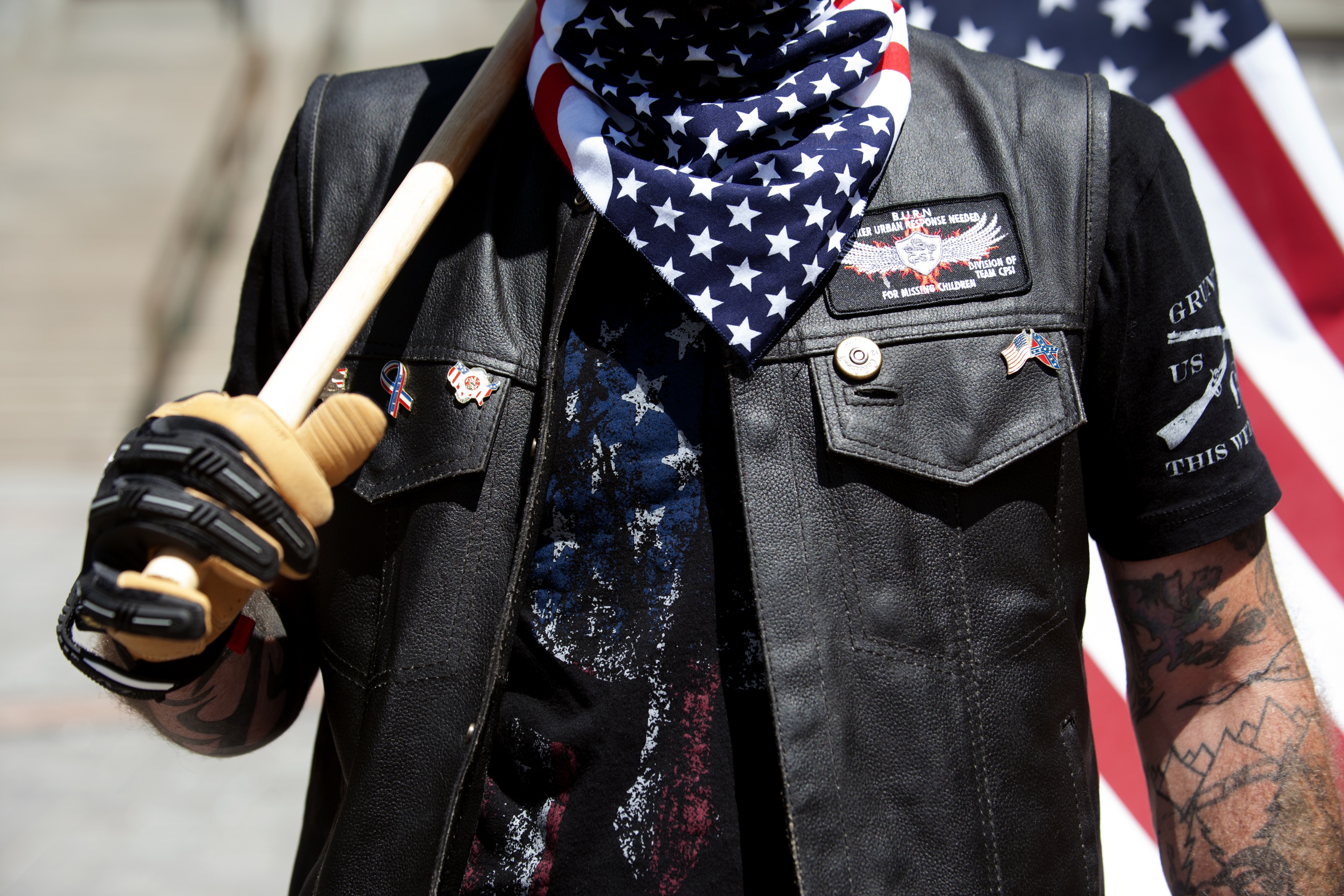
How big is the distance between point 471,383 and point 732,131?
0.50m

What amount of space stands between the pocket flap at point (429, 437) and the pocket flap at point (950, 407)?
459 mm

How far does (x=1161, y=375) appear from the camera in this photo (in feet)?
4.84

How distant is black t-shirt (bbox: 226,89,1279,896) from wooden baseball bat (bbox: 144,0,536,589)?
243 millimetres

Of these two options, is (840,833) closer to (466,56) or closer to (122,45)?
(466,56)

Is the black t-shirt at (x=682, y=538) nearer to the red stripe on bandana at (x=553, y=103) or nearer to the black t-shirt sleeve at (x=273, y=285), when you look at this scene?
the red stripe on bandana at (x=553, y=103)

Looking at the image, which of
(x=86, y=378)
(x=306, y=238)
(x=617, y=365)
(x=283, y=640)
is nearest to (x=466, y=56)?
(x=306, y=238)

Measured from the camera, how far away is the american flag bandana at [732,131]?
144 cm

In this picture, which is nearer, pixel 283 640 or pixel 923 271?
pixel 923 271

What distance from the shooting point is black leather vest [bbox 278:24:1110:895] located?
4.35ft

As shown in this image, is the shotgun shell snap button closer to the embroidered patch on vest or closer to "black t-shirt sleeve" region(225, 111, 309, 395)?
the embroidered patch on vest

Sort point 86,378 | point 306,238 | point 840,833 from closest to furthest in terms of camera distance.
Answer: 1. point 840,833
2. point 306,238
3. point 86,378

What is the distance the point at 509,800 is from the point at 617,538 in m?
0.38

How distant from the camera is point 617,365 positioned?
144 cm

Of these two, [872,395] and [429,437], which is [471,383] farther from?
[872,395]
